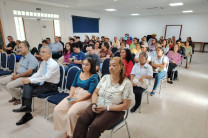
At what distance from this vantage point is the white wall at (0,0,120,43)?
638 cm

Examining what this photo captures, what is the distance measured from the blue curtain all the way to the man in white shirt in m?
7.88

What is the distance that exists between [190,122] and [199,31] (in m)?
11.7

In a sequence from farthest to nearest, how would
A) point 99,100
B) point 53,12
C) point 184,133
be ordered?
point 53,12, point 184,133, point 99,100

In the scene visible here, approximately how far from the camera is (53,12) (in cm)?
828

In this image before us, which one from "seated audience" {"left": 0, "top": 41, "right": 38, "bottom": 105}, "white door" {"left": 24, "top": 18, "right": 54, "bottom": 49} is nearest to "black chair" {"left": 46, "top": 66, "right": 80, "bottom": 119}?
"seated audience" {"left": 0, "top": 41, "right": 38, "bottom": 105}

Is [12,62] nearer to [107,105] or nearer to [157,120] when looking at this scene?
[107,105]

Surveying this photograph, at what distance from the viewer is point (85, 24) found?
10.5 metres

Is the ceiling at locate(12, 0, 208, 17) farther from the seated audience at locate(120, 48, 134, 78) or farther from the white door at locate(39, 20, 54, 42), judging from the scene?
the seated audience at locate(120, 48, 134, 78)

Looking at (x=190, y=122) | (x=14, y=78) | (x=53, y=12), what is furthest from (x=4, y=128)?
(x=53, y=12)

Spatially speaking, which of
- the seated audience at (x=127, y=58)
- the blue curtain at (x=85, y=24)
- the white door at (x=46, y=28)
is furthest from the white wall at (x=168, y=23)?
the seated audience at (x=127, y=58)

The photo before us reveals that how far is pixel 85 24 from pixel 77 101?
9580mm

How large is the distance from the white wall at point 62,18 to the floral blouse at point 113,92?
6940 mm

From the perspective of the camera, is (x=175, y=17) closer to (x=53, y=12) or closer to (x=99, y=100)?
(x=53, y=12)

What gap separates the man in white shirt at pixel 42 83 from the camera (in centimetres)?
226
